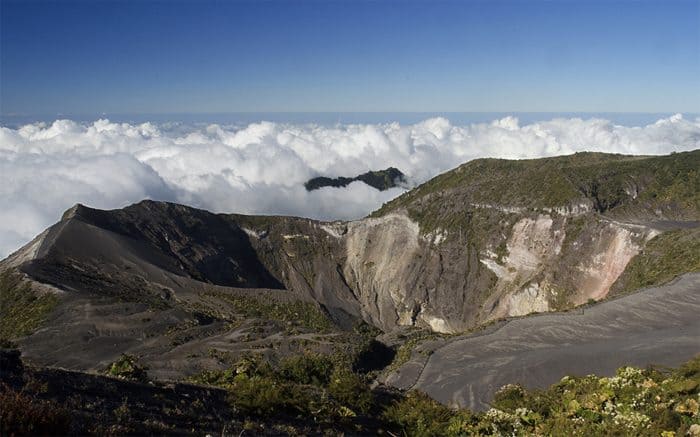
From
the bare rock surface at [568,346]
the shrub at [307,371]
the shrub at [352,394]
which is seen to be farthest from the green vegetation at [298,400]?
the bare rock surface at [568,346]

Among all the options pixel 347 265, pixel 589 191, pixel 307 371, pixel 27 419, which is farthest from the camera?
pixel 347 265

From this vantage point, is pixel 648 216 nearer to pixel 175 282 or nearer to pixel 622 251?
pixel 622 251

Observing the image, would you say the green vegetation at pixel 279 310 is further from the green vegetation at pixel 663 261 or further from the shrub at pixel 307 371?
the green vegetation at pixel 663 261

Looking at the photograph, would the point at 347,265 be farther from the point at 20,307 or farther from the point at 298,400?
the point at 298,400

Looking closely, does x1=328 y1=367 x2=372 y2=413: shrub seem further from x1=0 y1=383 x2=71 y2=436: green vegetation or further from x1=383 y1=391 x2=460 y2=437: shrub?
x1=0 y1=383 x2=71 y2=436: green vegetation

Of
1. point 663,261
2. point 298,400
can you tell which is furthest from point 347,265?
point 298,400

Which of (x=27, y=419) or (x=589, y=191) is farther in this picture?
(x=589, y=191)
